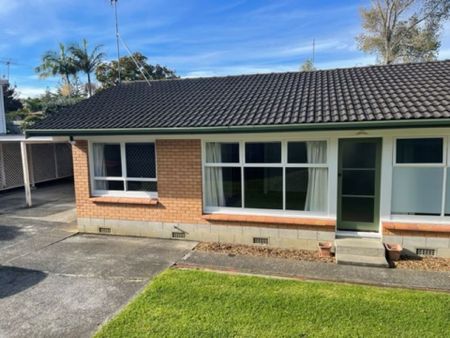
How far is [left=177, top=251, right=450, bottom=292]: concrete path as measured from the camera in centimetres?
526

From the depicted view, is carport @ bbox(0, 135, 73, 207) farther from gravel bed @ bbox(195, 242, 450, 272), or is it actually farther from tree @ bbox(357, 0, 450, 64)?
tree @ bbox(357, 0, 450, 64)

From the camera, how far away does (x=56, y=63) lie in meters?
25.0

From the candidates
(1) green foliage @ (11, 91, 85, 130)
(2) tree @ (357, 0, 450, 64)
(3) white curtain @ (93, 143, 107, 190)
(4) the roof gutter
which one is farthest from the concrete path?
(2) tree @ (357, 0, 450, 64)

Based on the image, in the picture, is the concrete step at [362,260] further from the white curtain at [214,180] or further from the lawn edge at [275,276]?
the white curtain at [214,180]

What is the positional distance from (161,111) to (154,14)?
6.26m

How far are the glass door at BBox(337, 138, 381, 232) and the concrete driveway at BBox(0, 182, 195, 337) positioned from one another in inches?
142

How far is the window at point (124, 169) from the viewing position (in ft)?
26.3

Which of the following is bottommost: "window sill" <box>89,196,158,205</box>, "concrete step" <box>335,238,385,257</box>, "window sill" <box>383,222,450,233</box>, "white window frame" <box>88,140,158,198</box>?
"concrete step" <box>335,238,385,257</box>

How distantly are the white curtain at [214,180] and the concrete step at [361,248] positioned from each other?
2800mm

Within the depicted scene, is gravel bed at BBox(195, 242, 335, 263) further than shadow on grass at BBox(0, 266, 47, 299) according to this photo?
Yes

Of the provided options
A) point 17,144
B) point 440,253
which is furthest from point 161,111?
point 17,144

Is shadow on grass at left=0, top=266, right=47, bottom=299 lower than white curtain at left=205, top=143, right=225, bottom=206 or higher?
lower

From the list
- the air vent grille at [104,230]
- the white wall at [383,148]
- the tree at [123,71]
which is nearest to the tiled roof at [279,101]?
the white wall at [383,148]

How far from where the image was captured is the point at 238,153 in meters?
7.27
